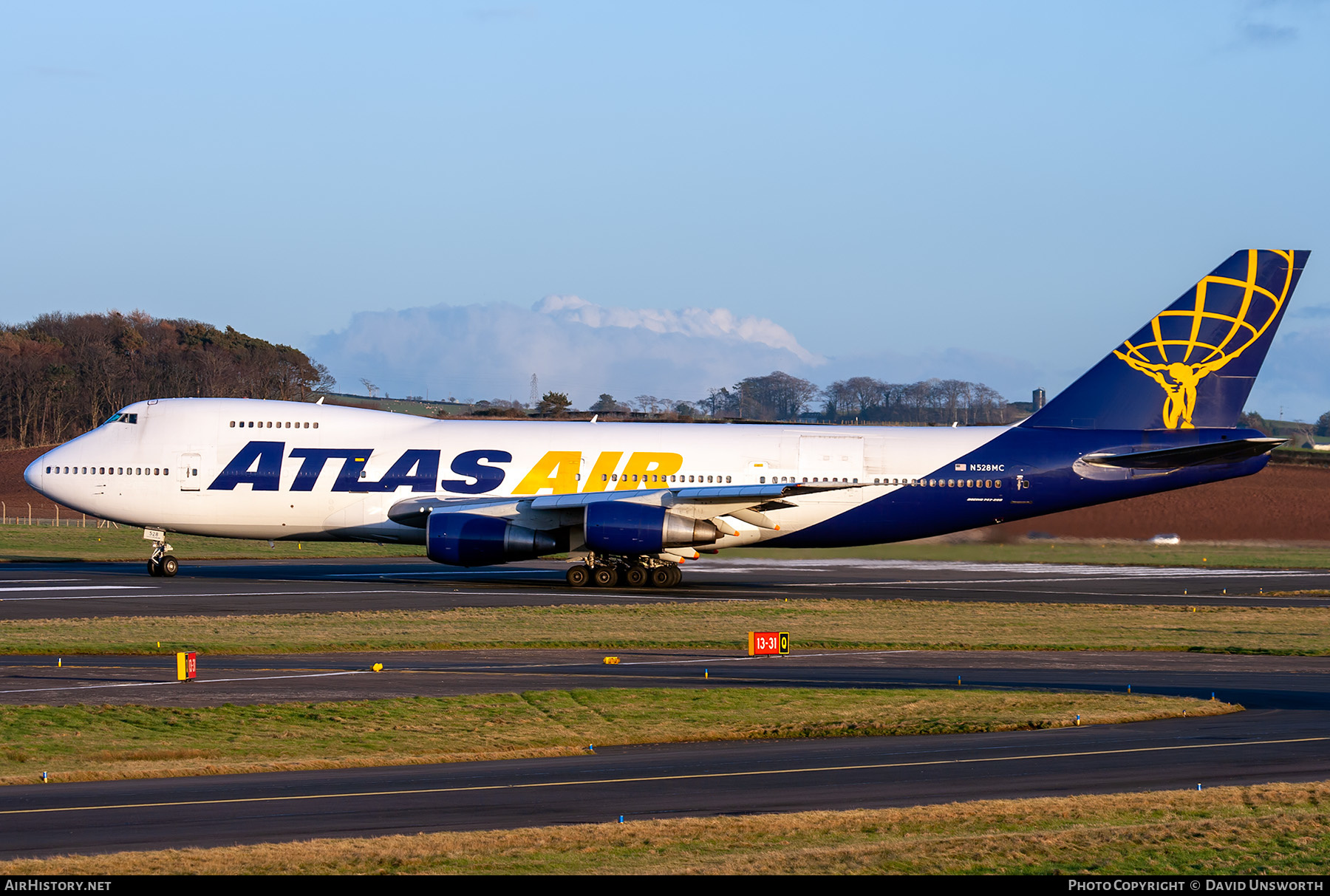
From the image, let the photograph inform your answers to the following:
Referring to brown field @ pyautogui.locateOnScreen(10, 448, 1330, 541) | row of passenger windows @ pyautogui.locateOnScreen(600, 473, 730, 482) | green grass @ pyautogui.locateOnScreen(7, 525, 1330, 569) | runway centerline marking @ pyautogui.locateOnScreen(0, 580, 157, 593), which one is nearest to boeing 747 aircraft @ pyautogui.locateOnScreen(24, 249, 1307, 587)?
row of passenger windows @ pyautogui.locateOnScreen(600, 473, 730, 482)

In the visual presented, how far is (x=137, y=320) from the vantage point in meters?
127

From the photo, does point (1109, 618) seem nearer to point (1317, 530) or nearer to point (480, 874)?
point (480, 874)

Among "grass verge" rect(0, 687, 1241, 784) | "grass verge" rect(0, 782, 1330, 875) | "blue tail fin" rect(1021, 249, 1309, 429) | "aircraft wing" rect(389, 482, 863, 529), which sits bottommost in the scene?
"grass verge" rect(0, 687, 1241, 784)

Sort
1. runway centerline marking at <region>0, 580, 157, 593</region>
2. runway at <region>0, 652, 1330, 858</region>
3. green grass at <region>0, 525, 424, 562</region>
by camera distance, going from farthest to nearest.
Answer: green grass at <region>0, 525, 424, 562</region> < runway centerline marking at <region>0, 580, 157, 593</region> < runway at <region>0, 652, 1330, 858</region>

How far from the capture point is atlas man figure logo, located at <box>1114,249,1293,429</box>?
36438mm

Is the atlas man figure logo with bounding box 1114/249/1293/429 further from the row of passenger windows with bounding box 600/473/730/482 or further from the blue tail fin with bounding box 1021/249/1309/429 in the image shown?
the row of passenger windows with bounding box 600/473/730/482

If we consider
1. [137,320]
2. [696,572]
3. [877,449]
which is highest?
[137,320]

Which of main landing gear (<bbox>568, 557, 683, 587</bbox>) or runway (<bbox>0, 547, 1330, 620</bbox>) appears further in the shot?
main landing gear (<bbox>568, 557, 683, 587</bbox>)

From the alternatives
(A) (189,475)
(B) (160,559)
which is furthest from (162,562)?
(A) (189,475)

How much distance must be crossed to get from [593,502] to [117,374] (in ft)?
263

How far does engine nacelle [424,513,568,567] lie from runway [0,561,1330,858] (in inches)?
47.4

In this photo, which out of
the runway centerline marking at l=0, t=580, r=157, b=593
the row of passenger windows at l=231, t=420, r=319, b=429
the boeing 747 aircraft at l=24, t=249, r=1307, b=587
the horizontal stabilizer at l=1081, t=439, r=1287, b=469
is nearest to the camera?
the runway centerline marking at l=0, t=580, r=157, b=593

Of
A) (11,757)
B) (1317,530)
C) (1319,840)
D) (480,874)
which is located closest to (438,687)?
(11,757)

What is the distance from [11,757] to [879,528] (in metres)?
26.6
